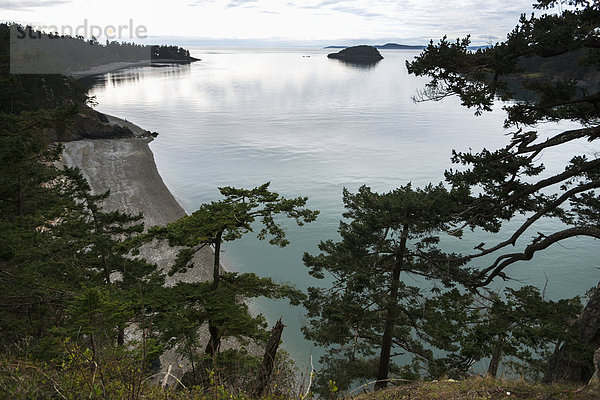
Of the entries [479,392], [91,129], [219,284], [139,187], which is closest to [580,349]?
[479,392]

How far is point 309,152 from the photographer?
5616cm

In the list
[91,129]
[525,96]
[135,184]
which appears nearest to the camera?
[525,96]

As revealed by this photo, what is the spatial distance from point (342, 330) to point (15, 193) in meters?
14.7

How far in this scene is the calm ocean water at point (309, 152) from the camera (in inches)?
1053

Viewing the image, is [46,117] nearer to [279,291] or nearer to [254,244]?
[279,291]

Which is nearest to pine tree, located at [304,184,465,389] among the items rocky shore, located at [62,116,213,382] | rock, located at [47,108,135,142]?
rocky shore, located at [62,116,213,382]

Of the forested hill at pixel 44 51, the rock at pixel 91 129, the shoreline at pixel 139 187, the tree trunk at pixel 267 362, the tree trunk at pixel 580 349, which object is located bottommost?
the shoreline at pixel 139 187

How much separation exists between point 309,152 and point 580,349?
49.9 meters

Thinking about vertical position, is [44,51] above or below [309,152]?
above

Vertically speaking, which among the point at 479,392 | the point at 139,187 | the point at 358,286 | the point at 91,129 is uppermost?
the point at 91,129

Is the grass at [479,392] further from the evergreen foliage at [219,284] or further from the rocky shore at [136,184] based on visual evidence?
the rocky shore at [136,184]

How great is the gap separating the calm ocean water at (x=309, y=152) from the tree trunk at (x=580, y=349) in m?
11.2

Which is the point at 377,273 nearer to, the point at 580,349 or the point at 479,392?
the point at 580,349

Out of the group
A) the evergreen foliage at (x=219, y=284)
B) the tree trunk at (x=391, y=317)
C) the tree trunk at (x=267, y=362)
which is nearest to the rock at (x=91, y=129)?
the evergreen foliage at (x=219, y=284)
